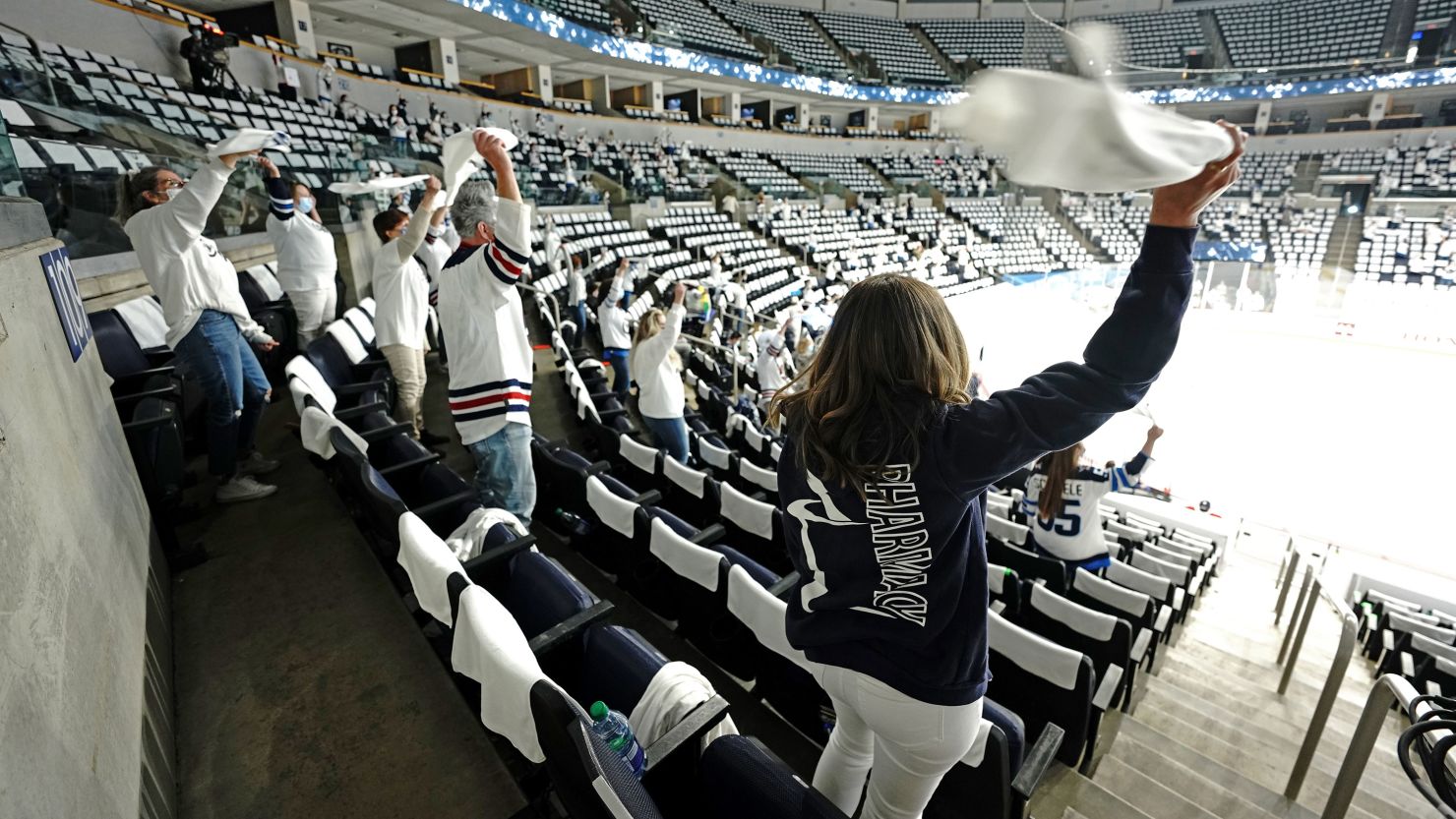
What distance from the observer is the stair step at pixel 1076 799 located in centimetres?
197

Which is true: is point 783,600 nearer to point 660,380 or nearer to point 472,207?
point 472,207

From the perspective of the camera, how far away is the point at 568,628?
166 cm

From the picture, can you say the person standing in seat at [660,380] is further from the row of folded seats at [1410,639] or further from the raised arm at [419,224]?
the row of folded seats at [1410,639]

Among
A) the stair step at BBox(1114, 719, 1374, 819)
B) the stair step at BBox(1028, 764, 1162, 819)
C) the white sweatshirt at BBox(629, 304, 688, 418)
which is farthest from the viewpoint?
the white sweatshirt at BBox(629, 304, 688, 418)

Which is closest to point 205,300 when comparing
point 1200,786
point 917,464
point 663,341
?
point 663,341

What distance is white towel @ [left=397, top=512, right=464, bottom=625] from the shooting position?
60.4 inches

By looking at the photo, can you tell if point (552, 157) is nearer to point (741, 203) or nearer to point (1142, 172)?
point (741, 203)

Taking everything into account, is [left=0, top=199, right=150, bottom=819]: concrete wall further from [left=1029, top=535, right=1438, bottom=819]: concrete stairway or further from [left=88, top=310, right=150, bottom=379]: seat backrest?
[left=1029, top=535, right=1438, bottom=819]: concrete stairway

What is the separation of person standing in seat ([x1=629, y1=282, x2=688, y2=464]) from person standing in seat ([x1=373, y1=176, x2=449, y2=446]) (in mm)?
1305

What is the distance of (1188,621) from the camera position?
13.4 ft

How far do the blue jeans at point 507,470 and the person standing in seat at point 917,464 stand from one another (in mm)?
1586

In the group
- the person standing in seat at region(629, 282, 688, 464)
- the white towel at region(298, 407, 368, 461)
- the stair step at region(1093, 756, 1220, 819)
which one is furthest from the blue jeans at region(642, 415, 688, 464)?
the stair step at region(1093, 756, 1220, 819)

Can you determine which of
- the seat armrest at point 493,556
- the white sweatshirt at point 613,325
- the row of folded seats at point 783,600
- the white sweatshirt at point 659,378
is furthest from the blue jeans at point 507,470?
the white sweatshirt at point 613,325

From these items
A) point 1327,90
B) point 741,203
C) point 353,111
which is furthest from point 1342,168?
point 353,111
